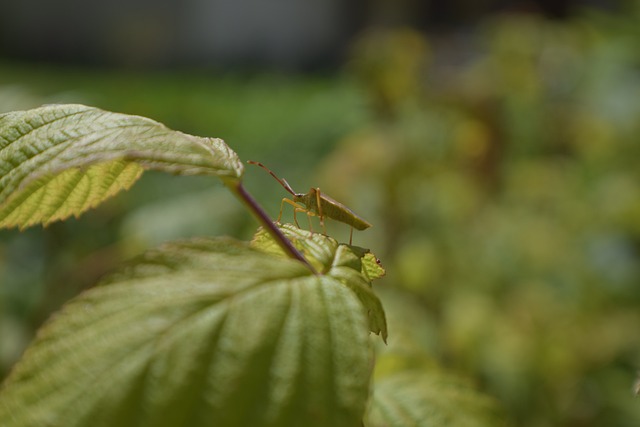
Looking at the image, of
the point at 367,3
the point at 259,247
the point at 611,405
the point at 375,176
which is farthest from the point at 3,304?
the point at 367,3

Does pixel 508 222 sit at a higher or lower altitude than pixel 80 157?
lower

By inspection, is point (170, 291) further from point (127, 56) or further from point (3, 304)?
point (127, 56)

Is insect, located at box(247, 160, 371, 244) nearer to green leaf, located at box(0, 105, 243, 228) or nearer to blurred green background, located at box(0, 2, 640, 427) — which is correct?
green leaf, located at box(0, 105, 243, 228)

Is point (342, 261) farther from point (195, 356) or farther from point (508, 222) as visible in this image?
point (508, 222)

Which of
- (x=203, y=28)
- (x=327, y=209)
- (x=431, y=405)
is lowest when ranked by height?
(x=203, y=28)

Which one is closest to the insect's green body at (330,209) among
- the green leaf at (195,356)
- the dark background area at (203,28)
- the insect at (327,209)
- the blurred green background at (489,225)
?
the insect at (327,209)

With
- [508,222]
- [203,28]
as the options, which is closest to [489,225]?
[508,222]

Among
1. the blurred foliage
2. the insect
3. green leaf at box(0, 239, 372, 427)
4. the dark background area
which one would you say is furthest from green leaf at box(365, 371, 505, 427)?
the dark background area

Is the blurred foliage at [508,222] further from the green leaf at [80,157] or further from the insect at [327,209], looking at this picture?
the green leaf at [80,157]
